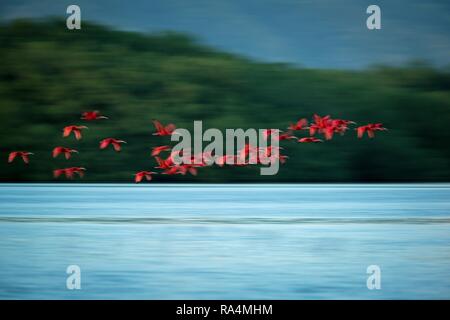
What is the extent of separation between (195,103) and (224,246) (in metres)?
5.07

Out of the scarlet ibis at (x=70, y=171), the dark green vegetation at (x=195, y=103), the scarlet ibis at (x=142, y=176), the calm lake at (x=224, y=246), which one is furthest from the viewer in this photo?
the dark green vegetation at (x=195, y=103)

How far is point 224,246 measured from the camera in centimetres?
366

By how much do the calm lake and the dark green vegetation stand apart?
231 cm

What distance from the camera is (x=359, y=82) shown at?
9023mm

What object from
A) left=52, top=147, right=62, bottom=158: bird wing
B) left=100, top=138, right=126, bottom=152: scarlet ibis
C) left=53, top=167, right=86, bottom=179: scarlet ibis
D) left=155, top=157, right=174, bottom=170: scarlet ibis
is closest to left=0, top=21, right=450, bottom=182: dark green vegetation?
left=53, top=167, right=86, bottom=179: scarlet ibis

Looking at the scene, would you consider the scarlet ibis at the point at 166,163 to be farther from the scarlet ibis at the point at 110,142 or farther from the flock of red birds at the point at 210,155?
the scarlet ibis at the point at 110,142

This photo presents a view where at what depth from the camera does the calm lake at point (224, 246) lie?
2.80 m

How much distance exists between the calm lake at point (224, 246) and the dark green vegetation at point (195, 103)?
7.59ft

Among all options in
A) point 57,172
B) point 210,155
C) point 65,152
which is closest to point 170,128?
point 210,155

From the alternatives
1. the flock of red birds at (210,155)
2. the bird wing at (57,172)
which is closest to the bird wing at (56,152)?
the flock of red birds at (210,155)

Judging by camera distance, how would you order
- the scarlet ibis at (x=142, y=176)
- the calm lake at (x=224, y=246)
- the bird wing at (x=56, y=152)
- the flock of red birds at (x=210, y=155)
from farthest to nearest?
the scarlet ibis at (x=142, y=176), the flock of red birds at (x=210, y=155), the bird wing at (x=56, y=152), the calm lake at (x=224, y=246)

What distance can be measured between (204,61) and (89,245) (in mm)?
5447

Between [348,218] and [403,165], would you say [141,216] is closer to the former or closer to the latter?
[348,218]

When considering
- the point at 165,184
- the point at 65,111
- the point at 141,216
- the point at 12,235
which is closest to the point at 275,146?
the point at 165,184
